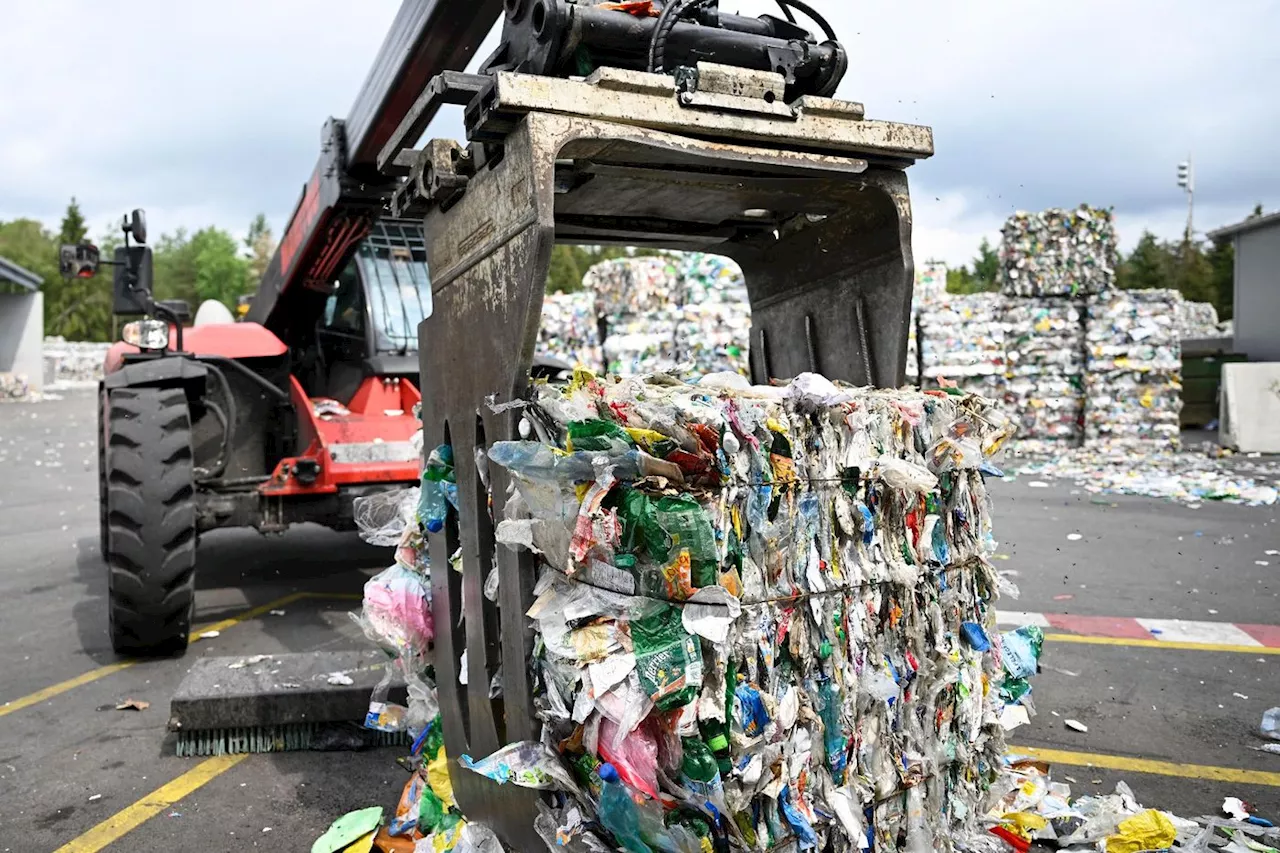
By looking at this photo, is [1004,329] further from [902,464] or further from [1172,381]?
[902,464]

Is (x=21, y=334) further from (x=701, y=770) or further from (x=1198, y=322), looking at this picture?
(x=1198, y=322)

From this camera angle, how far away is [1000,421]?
9.65 ft

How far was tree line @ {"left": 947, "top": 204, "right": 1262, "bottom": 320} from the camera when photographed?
43.8 metres

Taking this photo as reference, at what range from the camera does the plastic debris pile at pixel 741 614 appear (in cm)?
208

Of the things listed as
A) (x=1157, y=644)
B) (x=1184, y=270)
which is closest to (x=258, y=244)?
(x=1184, y=270)

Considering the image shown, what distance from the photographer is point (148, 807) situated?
11.3ft

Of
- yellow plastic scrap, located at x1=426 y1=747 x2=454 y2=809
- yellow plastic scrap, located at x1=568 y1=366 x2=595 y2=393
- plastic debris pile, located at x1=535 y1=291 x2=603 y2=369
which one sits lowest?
yellow plastic scrap, located at x1=426 y1=747 x2=454 y2=809

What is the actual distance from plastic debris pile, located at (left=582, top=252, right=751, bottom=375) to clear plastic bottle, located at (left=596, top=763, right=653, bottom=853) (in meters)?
11.4

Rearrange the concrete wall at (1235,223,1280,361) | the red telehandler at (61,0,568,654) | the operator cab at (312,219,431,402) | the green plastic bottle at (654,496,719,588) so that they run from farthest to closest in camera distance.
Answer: the concrete wall at (1235,223,1280,361) < the operator cab at (312,219,431,402) < the red telehandler at (61,0,568,654) < the green plastic bottle at (654,496,719,588)

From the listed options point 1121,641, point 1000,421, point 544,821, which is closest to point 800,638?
point 544,821

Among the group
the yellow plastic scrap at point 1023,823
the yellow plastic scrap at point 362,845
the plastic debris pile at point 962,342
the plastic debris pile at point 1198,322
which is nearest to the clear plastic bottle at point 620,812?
the yellow plastic scrap at point 362,845

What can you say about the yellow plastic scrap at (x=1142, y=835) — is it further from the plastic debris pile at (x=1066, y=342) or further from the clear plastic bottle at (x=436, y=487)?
the plastic debris pile at (x=1066, y=342)

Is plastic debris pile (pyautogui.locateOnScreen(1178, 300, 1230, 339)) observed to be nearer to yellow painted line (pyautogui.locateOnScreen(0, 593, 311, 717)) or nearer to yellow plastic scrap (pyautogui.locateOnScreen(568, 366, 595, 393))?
yellow painted line (pyautogui.locateOnScreen(0, 593, 311, 717))

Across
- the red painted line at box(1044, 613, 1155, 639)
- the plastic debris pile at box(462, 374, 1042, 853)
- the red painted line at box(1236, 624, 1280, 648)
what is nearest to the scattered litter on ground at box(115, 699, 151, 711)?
the plastic debris pile at box(462, 374, 1042, 853)
